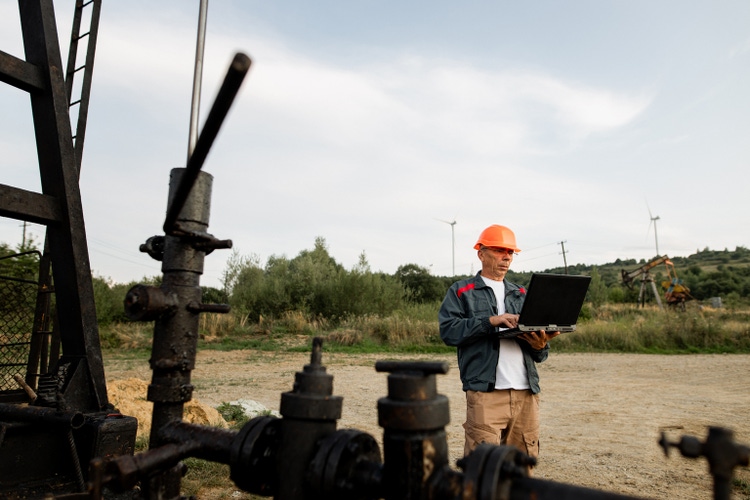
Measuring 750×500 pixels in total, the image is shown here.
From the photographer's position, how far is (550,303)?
3.30 metres

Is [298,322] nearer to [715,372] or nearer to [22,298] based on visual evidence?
[715,372]

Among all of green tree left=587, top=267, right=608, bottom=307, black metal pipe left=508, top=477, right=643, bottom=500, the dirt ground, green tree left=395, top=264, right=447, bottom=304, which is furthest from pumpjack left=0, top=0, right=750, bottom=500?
green tree left=587, top=267, right=608, bottom=307

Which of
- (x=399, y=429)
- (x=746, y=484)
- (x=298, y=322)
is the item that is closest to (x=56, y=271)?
(x=399, y=429)

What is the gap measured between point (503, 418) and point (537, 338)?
56 centimetres

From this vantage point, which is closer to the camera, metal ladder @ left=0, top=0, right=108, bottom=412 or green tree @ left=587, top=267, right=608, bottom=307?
metal ladder @ left=0, top=0, right=108, bottom=412

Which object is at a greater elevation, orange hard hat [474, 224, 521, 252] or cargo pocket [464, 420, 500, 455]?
orange hard hat [474, 224, 521, 252]

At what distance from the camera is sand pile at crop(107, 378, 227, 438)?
189 inches

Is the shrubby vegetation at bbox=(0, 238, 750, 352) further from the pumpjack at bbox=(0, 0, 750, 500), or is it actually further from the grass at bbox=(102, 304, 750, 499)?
the pumpjack at bbox=(0, 0, 750, 500)

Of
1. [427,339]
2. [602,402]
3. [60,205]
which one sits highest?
[60,205]

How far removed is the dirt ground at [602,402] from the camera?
4.47 metres

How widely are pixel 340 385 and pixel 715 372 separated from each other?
8.07 m

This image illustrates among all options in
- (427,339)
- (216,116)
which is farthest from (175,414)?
(427,339)

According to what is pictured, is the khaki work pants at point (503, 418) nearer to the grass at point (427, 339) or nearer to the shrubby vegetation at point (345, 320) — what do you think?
the shrubby vegetation at point (345, 320)

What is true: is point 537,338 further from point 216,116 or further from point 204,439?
point 216,116
